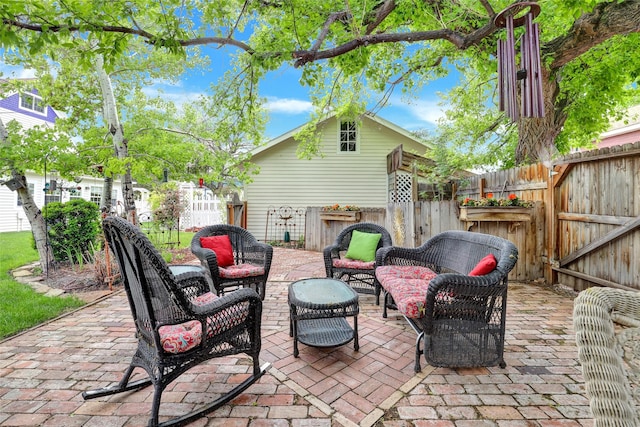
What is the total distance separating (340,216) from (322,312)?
17.8 feet

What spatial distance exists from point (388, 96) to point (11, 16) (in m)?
6.02

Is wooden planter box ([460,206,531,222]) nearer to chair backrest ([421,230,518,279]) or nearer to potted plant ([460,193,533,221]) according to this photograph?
potted plant ([460,193,533,221])

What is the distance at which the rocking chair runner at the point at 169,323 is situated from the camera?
176cm

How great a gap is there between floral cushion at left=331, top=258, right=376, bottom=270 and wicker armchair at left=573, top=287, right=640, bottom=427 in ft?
10.2

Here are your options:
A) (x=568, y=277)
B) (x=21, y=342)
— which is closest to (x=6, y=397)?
(x=21, y=342)

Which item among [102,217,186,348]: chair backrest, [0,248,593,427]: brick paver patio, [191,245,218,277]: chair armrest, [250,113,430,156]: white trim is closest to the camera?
[102,217,186,348]: chair backrest

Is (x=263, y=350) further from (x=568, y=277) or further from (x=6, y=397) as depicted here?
(x=568, y=277)

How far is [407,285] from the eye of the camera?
2.88 metres

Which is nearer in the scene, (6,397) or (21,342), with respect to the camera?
(6,397)

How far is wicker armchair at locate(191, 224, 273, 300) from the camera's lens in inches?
144

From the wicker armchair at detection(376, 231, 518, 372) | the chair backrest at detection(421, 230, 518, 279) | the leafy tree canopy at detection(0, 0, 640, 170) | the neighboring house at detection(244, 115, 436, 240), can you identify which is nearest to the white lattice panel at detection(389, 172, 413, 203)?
the neighboring house at detection(244, 115, 436, 240)

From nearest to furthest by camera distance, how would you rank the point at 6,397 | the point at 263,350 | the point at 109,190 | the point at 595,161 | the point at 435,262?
the point at 6,397 < the point at 263,350 < the point at 435,262 < the point at 595,161 < the point at 109,190

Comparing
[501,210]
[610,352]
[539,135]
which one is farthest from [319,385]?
[539,135]

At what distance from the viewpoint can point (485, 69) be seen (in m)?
5.56
